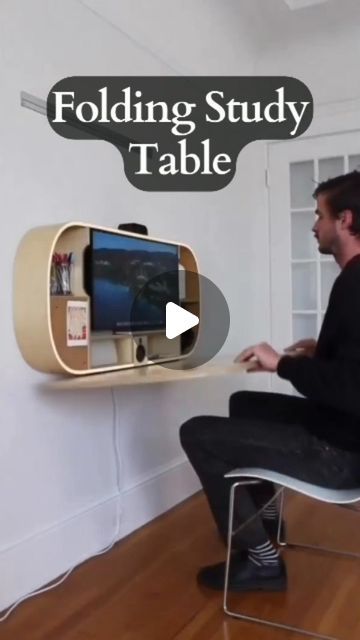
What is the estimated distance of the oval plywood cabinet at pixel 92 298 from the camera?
190cm

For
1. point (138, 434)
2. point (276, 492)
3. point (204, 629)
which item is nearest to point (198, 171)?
point (138, 434)

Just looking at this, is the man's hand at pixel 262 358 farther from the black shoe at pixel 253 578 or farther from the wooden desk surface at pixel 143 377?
→ the black shoe at pixel 253 578

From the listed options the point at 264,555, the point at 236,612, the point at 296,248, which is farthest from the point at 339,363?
the point at 296,248

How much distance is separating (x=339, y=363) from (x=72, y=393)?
99 cm

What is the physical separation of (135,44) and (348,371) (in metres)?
1.72

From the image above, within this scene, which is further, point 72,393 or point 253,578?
point 72,393

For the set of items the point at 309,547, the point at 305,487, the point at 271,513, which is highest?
the point at 305,487

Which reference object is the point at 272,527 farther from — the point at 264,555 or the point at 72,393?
the point at 72,393

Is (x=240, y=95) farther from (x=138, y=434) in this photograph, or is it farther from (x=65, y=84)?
(x=138, y=434)

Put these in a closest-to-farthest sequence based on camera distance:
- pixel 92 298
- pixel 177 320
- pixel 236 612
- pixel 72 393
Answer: pixel 236 612
pixel 92 298
pixel 72 393
pixel 177 320

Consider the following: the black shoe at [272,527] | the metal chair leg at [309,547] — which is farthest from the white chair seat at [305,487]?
the black shoe at [272,527]

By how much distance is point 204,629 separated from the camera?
1.76 metres

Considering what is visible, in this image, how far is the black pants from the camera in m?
1.79

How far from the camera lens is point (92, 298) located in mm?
2086
